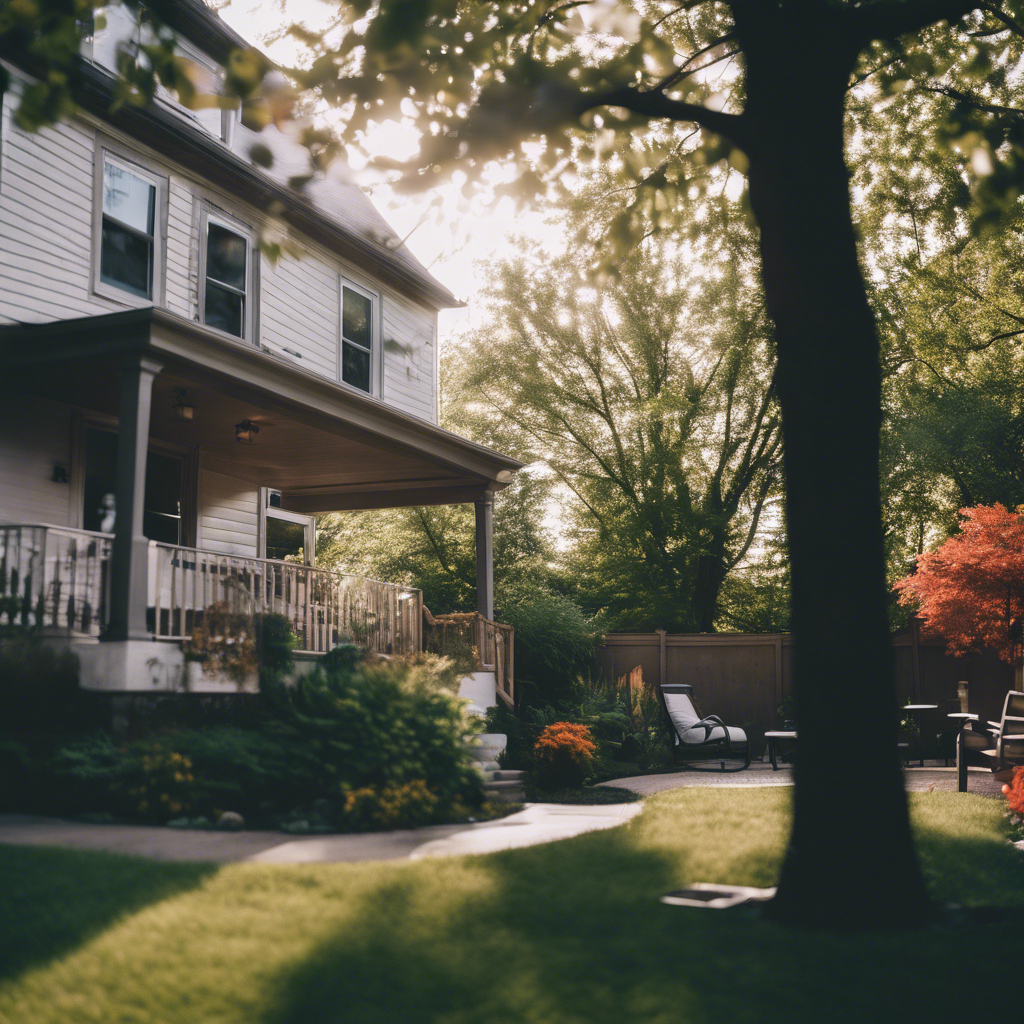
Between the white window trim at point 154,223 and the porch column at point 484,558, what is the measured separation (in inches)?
200

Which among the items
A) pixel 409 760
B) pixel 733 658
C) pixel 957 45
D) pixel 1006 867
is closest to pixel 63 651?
pixel 409 760

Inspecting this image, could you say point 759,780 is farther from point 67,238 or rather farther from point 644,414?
point 644,414

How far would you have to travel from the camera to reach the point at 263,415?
1064cm

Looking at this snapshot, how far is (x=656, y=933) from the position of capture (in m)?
3.90

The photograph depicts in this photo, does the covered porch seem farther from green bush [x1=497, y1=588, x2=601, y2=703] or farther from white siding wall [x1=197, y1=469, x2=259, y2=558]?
green bush [x1=497, y1=588, x2=601, y2=703]

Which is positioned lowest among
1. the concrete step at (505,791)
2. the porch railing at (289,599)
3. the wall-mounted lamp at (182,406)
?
the concrete step at (505,791)

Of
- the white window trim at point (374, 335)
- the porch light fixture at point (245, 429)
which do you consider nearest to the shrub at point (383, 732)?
the porch light fixture at point (245, 429)

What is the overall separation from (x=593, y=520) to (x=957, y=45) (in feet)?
55.6

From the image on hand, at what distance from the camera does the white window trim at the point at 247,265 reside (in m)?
11.8

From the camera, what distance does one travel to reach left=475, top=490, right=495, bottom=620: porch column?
13547 mm

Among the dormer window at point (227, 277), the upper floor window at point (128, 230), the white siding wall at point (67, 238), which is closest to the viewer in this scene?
the white siding wall at point (67, 238)

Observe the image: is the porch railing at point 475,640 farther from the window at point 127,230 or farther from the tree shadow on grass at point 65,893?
the tree shadow on grass at point 65,893

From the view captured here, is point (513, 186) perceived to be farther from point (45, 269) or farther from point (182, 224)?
point (182, 224)

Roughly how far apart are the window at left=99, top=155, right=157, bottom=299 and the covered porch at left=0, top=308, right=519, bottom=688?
1436 millimetres
